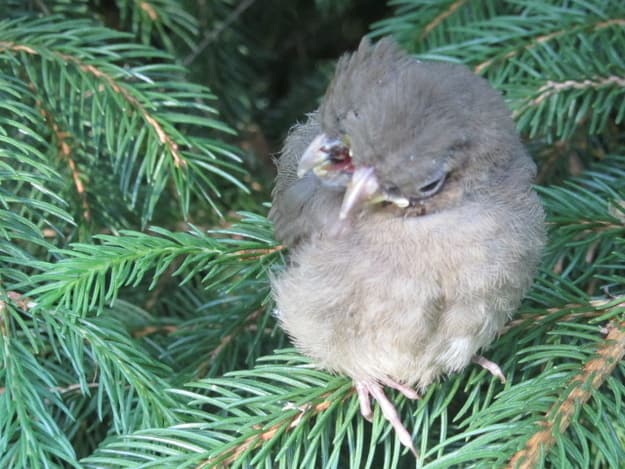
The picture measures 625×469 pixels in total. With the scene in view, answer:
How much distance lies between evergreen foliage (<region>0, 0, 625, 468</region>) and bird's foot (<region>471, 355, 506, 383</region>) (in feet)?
0.08

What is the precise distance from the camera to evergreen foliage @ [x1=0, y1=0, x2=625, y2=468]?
1.45 metres

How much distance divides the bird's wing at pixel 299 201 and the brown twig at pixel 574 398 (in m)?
0.59

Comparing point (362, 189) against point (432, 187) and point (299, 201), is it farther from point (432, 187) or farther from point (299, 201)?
point (299, 201)

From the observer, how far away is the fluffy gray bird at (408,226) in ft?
4.90

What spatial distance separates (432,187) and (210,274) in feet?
1.66

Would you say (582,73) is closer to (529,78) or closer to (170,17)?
(529,78)

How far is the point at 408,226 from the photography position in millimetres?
1589

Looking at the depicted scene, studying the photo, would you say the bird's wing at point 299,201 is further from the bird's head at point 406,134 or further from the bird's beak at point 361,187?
the bird's beak at point 361,187

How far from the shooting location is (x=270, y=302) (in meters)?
1.89

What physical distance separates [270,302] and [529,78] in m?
0.90

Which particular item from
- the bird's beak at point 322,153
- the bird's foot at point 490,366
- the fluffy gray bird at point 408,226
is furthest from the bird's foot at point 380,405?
the bird's beak at point 322,153

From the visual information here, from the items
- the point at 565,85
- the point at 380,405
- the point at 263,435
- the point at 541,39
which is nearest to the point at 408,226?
the point at 380,405

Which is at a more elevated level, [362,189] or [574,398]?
[362,189]

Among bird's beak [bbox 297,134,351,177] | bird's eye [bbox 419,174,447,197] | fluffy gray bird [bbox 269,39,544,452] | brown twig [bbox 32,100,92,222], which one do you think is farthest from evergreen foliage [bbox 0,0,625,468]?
bird's eye [bbox 419,174,447,197]
